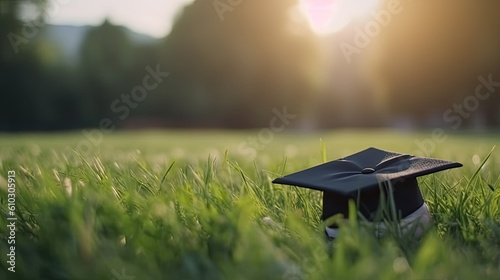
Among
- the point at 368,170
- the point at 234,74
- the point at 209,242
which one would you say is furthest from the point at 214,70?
the point at 209,242

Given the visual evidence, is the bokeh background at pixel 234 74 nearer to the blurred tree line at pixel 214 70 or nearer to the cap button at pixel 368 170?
the blurred tree line at pixel 214 70

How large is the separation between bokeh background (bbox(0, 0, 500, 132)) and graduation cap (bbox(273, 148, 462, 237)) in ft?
81.9

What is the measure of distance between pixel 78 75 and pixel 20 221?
31334 mm

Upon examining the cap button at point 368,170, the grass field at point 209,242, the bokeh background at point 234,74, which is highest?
the bokeh background at point 234,74

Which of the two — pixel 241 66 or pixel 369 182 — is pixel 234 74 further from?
pixel 369 182

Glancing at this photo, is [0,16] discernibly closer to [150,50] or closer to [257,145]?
[150,50]

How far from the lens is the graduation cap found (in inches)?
75.0

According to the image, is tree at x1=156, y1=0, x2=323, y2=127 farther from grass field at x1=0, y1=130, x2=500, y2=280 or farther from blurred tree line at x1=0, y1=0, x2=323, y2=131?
grass field at x1=0, y1=130, x2=500, y2=280

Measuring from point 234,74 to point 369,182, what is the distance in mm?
31248

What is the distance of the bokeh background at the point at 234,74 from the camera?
27219mm

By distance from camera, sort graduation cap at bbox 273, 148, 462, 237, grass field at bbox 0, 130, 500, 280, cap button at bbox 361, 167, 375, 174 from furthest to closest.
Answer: cap button at bbox 361, 167, 375, 174 < graduation cap at bbox 273, 148, 462, 237 < grass field at bbox 0, 130, 500, 280

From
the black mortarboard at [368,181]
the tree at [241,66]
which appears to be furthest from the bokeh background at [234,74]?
the black mortarboard at [368,181]

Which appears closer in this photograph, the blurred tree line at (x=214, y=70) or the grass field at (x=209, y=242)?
the grass field at (x=209, y=242)

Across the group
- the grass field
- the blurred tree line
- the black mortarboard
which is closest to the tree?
the blurred tree line
